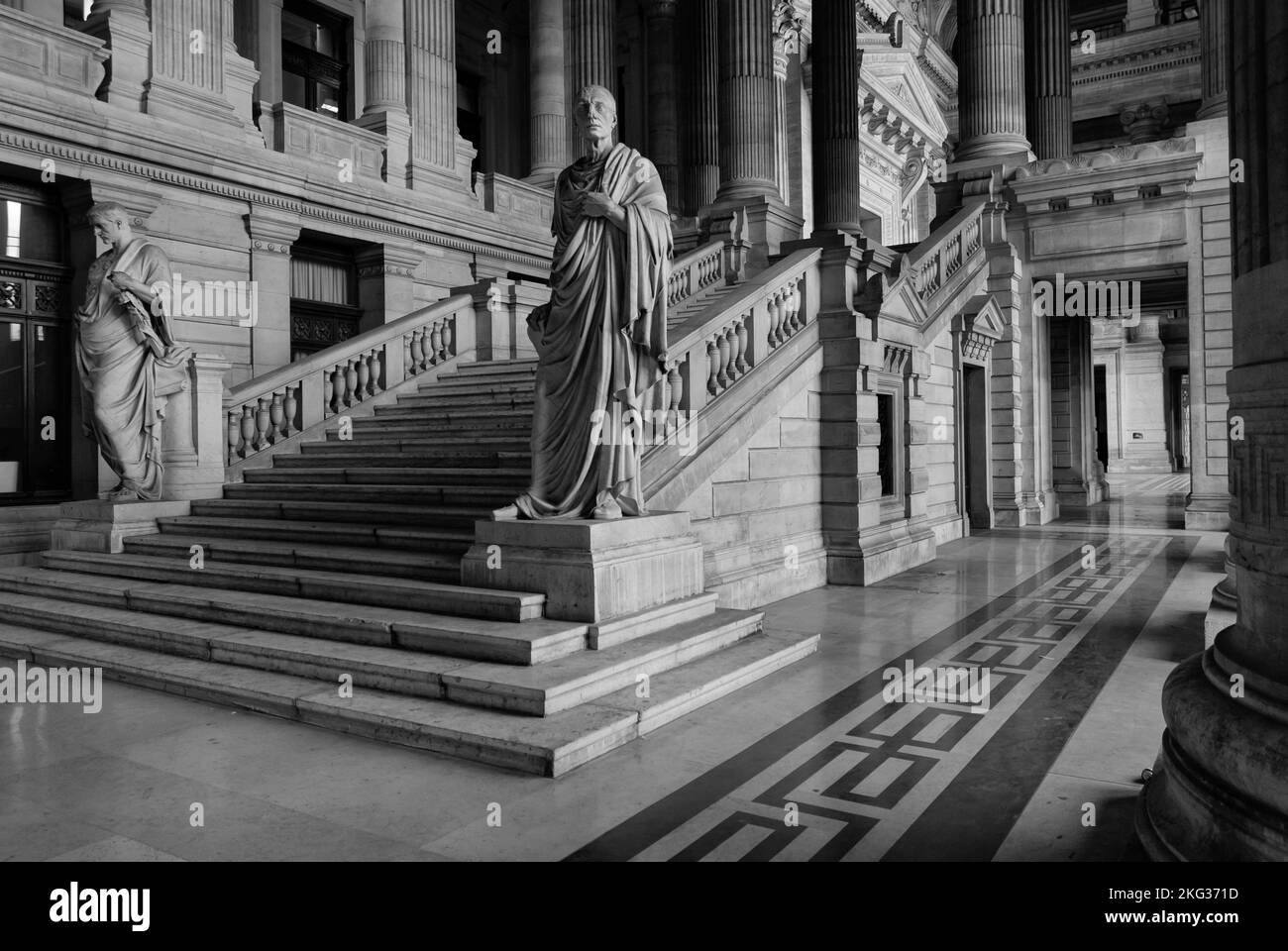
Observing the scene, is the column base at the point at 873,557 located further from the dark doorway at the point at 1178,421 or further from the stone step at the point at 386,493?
the dark doorway at the point at 1178,421

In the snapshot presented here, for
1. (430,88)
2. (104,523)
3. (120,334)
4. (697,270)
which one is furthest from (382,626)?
(430,88)

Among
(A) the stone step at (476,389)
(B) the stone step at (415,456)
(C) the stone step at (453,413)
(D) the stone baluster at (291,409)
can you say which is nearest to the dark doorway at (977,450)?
(A) the stone step at (476,389)

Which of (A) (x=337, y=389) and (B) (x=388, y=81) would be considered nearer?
(A) (x=337, y=389)

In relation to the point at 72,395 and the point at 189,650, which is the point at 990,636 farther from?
the point at 72,395

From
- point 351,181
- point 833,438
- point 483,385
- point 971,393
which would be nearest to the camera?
point 833,438

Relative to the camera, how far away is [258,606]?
20.2ft

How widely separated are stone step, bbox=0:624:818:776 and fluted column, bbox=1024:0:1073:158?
767 inches

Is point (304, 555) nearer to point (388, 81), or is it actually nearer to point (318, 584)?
point (318, 584)

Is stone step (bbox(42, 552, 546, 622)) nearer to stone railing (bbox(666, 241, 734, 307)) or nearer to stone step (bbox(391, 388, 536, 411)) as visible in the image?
stone step (bbox(391, 388, 536, 411))

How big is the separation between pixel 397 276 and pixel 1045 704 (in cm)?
1324

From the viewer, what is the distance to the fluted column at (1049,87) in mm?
21094

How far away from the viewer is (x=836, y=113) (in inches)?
634

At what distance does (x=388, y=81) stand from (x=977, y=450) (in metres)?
12.3

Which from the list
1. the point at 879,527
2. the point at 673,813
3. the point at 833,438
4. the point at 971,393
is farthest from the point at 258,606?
the point at 971,393
